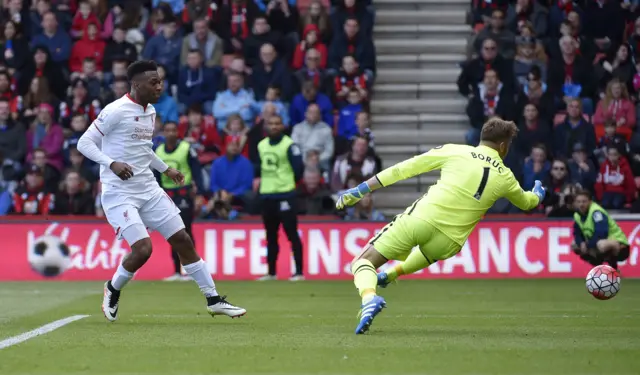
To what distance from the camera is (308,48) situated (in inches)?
856

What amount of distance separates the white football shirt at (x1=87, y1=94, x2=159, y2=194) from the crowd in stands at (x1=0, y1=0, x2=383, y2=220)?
25.7ft

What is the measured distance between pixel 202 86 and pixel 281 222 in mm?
3853

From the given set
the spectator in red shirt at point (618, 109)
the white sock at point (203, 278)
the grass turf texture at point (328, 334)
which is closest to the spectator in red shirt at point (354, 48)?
the spectator in red shirt at point (618, 109)

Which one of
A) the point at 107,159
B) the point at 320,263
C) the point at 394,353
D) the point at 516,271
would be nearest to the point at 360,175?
the point at 320,263

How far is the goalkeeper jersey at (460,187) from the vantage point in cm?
1055

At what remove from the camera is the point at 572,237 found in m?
19.3

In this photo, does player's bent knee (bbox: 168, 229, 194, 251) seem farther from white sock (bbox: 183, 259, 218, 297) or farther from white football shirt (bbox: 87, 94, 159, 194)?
white football shirt (bbox: 87, 94, 159, 194)

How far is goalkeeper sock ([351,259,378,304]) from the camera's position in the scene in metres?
9.97

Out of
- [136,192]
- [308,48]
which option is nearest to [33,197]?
[308,48]

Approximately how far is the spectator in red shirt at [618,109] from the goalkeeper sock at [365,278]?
11.5 m

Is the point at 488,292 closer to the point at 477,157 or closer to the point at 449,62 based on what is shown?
the point at 477,157

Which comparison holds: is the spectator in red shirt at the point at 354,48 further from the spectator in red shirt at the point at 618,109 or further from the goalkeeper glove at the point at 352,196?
the goalkeeper glove at the point at 352,196

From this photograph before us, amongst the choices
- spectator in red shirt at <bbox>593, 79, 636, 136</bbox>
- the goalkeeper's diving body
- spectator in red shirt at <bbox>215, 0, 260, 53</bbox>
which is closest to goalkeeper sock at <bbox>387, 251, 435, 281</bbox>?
the goalkeeper's diving body

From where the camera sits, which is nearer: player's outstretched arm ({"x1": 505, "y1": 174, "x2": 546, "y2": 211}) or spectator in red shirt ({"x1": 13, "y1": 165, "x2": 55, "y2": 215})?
player's outstretched arm ({"x1": 505, "y1": 174, "x2": 546, "y2": 211})
